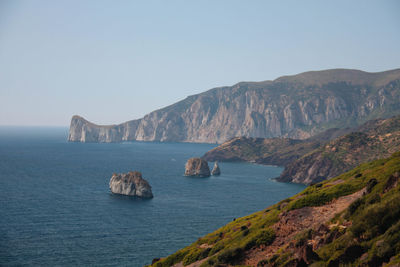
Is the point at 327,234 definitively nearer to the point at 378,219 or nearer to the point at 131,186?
the point at 378,219

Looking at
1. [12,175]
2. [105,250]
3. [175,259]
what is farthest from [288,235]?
[12,175]

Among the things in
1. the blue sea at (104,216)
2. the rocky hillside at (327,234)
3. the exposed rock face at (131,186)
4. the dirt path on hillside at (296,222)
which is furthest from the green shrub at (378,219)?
the exposed rock face at (131,186)

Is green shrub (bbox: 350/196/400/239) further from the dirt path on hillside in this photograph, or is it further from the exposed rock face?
the exposed rock face

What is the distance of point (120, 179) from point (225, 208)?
4765cm

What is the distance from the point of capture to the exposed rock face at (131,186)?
150 m

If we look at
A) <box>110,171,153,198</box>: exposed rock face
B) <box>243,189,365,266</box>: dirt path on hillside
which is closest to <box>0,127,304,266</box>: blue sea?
<box>110,171,153,198</box>: exposed rock face

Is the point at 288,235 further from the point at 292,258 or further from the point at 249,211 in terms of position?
the point at 249,211

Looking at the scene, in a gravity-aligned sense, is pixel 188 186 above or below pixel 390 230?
below

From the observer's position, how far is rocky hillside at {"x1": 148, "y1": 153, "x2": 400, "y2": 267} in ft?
102

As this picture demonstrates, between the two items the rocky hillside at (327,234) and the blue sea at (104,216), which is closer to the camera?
the rocky hillside at (327,234)

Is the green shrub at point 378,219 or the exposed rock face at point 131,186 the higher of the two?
the green shrub at point 378,219

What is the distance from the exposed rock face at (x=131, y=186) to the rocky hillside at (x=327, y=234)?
9194 centimetres

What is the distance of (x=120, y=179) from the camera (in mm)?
155375

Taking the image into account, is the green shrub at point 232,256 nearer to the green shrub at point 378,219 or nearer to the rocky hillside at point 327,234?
the rocky hillside at point 327,234
